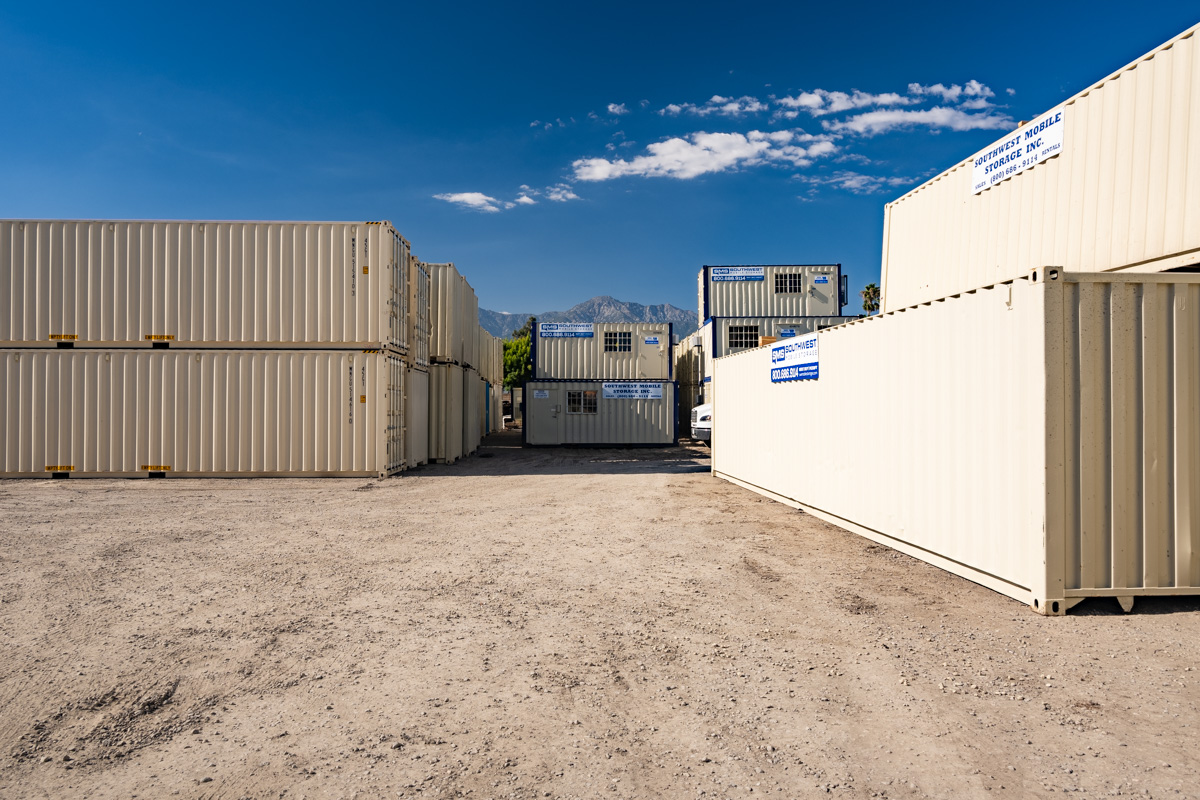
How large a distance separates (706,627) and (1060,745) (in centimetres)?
214

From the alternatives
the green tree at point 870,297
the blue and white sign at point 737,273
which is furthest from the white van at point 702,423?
the green tree at point 870,297

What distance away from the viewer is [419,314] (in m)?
16.1

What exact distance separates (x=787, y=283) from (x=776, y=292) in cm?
60

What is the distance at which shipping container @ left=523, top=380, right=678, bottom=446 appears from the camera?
23.7 meters

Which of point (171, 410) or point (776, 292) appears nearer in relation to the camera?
point (171, 410)

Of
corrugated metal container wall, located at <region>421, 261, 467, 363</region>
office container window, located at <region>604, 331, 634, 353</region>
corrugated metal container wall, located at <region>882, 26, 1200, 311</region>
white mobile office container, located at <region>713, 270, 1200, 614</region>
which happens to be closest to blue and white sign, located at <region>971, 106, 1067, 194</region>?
corrugated metal container wall, located at <region>882, 26, 1200, 311</region>

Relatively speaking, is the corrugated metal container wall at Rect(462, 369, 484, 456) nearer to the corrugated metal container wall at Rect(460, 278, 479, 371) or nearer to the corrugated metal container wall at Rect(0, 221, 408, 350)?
the corrugated metal container wall at Rect(460, 278, 479, 371)

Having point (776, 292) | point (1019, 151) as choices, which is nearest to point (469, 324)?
point (776, 292)

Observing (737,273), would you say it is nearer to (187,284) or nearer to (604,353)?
(604,353)

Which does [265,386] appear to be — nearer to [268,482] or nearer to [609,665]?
[268,482]

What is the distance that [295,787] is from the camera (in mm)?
2652

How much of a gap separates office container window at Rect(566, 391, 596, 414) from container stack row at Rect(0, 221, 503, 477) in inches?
437

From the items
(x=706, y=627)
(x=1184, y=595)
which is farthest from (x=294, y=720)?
(x=1184, y=595)

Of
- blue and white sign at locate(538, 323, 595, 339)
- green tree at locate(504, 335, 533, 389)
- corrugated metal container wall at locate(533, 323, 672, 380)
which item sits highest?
green tree at locate(504, 335, 533, 389)
